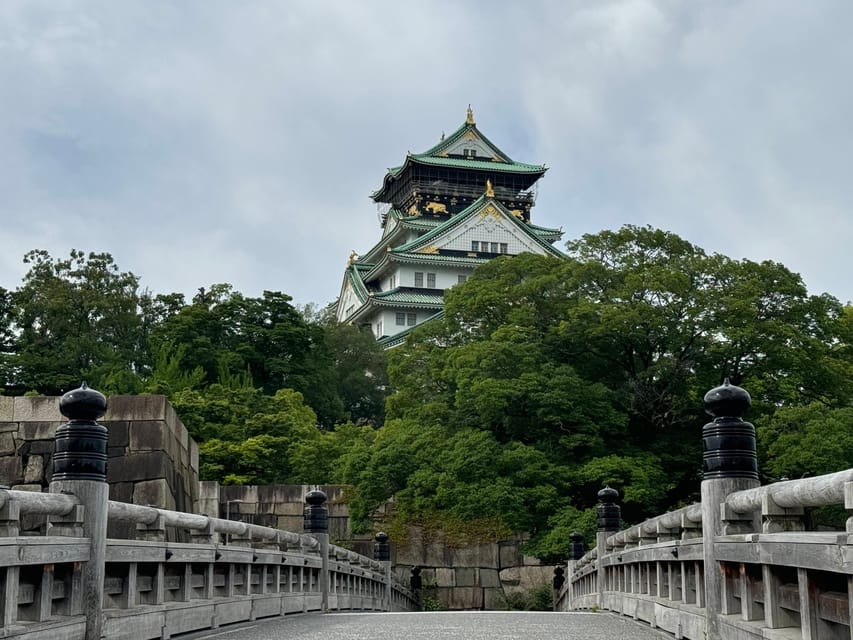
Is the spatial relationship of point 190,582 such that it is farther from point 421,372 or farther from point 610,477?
point 421,372

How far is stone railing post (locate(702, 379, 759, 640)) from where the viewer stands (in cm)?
641

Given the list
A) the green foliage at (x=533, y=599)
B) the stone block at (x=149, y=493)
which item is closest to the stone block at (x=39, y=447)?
the stone block at (x=149, y=493)

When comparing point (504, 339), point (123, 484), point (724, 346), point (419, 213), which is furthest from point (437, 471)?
point (419, 213)


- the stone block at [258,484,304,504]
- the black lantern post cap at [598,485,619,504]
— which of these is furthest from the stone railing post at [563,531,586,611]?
the stone block at [258,484,304,504]

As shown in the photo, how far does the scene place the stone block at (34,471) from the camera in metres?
12.5

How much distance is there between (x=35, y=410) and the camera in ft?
41.6

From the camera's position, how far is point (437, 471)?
23.2 meters

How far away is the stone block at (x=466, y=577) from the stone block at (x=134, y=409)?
42.8 ft

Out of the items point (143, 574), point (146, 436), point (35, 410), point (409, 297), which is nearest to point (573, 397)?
point (146, 436)

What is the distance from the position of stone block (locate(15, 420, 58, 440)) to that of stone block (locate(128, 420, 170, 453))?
90cm

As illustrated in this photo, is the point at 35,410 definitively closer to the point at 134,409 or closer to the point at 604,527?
the point at 134,409

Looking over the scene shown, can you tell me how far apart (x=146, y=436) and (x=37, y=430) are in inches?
52.2

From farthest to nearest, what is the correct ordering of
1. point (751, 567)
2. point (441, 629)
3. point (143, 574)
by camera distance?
point (441, 629) → point (143, 574) → point (751, 567)

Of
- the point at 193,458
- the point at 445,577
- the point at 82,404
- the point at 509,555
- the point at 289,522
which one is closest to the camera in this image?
the point at 82,404
